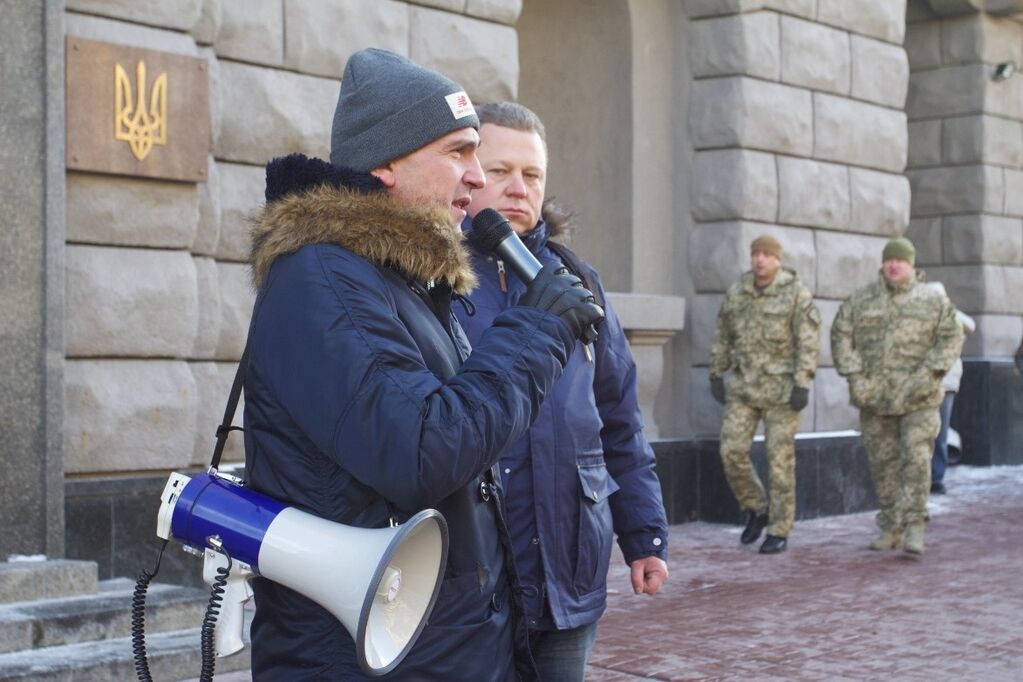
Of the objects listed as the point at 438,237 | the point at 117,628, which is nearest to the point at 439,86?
the point at 438,237

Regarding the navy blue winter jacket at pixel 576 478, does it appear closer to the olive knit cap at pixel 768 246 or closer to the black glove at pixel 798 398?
the black glove at pixel 798 398

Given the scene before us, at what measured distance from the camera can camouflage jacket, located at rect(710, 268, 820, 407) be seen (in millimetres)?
9523

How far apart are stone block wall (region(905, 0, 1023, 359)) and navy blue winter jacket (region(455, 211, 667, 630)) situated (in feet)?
36.5

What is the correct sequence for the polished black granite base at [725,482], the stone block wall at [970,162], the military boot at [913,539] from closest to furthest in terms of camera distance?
the military boot at [913,539] → the polished black granite base at [725,482] → the stone block wall at [970,162]

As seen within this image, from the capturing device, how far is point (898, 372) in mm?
9594

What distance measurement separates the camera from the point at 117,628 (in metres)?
5.80

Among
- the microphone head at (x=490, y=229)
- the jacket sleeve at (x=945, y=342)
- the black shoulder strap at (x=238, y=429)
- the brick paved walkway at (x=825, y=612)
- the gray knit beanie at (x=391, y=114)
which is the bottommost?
the brick paved walkway at (x=825, y=612)

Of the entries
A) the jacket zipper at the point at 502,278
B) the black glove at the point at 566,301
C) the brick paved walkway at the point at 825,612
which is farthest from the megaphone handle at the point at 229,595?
the brick paved walkway at the point at 825,612

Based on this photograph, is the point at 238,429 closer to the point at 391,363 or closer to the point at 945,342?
the point at 391,363

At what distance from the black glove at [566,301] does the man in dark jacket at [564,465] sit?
0.72 metres

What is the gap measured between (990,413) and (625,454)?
11.6 m

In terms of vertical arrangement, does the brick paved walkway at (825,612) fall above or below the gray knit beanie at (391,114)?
below

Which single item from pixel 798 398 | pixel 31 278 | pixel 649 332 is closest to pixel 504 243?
pixel 31 278

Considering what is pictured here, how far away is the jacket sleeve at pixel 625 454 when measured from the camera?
11.8 ft
